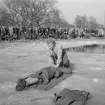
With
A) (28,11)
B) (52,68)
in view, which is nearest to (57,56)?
(52,68)

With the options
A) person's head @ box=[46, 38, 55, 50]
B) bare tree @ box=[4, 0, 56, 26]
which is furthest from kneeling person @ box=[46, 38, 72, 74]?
bare tree @ box=[4, 0, 56, 26]

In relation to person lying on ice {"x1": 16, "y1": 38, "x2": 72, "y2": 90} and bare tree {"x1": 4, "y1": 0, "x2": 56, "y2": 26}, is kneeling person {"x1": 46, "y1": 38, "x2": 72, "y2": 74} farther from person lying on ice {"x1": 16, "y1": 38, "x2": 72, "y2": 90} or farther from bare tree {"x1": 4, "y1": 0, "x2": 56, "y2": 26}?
bare tree {"x1": 4, "y1": 0, "x2": 56, "y2": 26}

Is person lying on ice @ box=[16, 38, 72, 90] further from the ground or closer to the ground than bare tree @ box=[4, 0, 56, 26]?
closer to the ground

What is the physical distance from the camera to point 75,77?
5.33 m

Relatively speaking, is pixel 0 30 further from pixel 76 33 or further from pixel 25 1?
pixel 25 1

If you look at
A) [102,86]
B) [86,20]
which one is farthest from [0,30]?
[86,20]

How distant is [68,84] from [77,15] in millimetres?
66544

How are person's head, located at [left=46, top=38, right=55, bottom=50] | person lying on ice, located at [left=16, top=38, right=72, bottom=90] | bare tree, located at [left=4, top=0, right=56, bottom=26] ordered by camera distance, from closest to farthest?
person lying on ice, located at [left=16, top=38, right=72, bottom=90]
person's head, located at [left=46, top=38, right=55, bottom=50]
bare tree, located at [left=4, top=0, right=56, bottom=26]

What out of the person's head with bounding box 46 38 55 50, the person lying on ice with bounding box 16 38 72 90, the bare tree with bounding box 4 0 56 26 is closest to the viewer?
the person lying on ice with bounding box 16 38 72 90

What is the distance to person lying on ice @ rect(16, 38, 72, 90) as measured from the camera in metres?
4.50

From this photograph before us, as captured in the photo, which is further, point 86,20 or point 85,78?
point 86,20

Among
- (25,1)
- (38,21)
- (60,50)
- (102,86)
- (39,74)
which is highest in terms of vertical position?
(25,1)

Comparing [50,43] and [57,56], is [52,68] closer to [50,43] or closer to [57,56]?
[57,56]

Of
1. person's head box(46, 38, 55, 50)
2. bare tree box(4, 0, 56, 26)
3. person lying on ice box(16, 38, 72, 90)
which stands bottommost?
person lying on ice box(16, 38, 72, 90)
